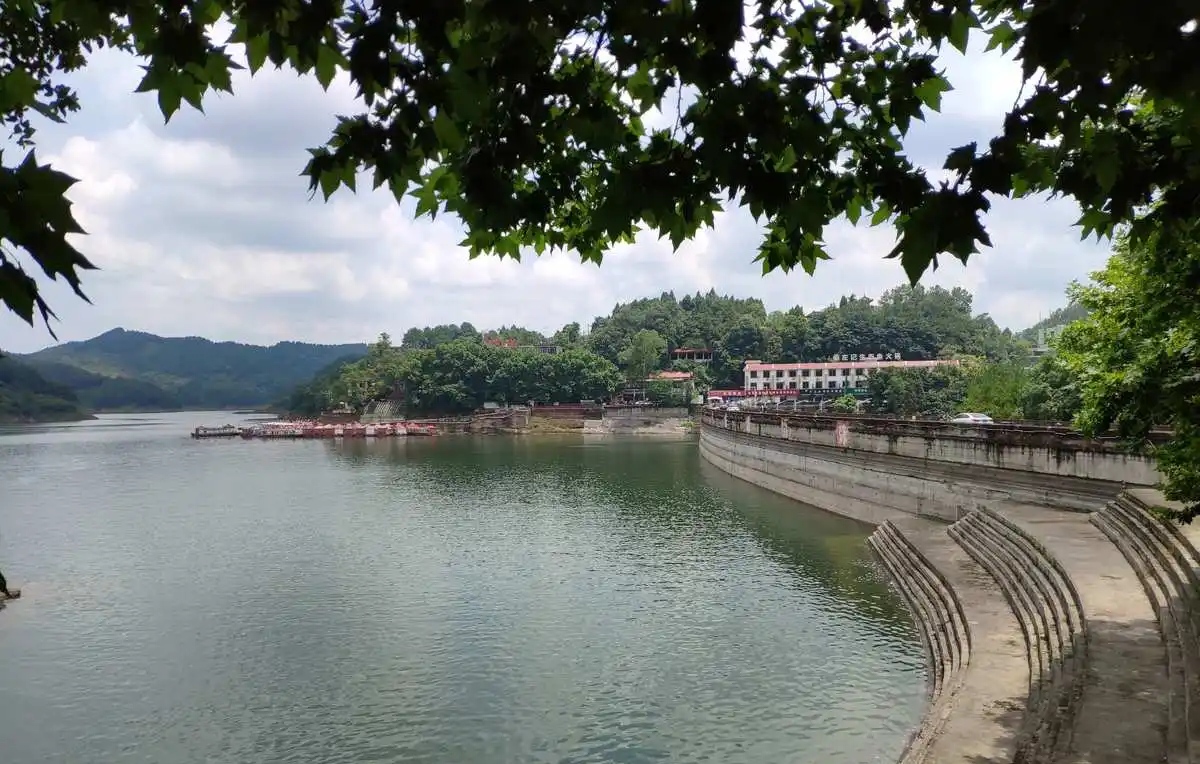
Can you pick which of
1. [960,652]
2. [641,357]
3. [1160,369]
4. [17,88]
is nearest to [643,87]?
[17,88]

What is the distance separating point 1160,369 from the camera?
32.7 ft

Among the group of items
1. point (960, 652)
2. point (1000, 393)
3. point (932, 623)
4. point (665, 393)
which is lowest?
point (932, 623)

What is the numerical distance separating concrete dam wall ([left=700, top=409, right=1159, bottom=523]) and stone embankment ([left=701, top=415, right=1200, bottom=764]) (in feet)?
0.24

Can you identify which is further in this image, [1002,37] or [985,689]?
[985,689]

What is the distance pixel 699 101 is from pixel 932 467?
2795cm

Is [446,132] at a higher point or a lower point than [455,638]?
higher

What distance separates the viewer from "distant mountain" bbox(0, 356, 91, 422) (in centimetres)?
14100

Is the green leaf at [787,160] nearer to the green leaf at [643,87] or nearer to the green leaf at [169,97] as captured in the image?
the green leaf at [643,87]

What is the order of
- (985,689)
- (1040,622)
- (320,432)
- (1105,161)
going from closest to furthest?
(1105,161) < (985,689) < (1040,622) < (320,432)

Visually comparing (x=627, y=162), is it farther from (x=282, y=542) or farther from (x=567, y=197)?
(x=282, y=542)

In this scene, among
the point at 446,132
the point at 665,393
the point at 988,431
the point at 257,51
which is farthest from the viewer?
the point at 665,393

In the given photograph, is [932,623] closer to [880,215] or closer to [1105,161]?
[880,215]

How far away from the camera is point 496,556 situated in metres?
26.5

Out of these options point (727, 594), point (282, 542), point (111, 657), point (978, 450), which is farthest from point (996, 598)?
point (282, 542)
